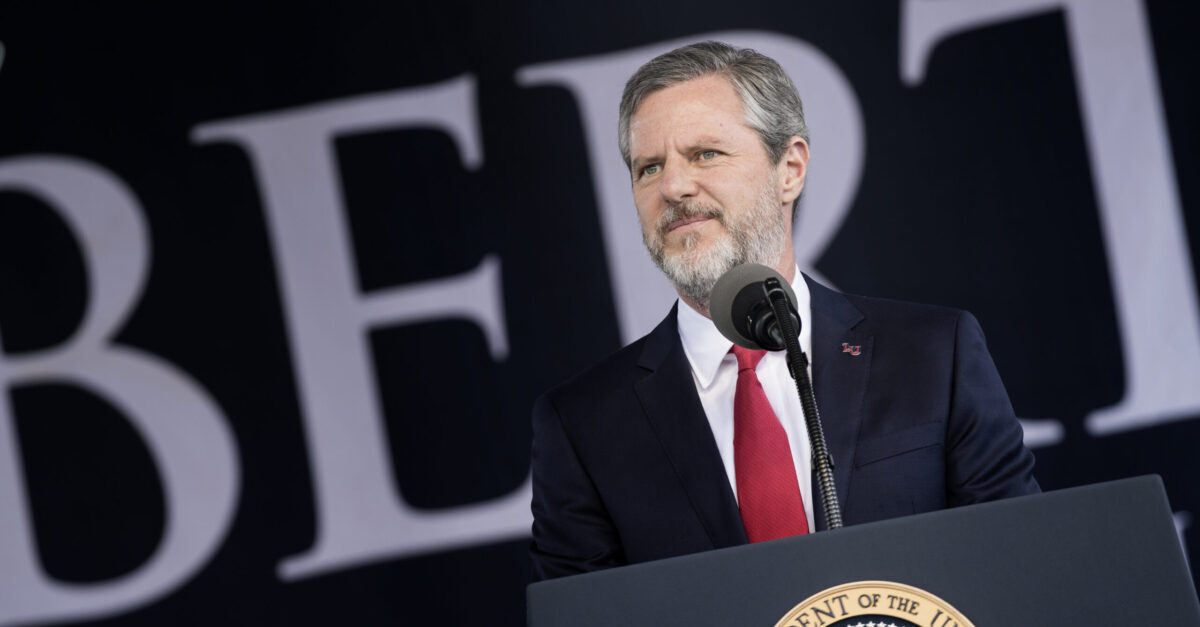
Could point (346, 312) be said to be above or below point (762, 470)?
above

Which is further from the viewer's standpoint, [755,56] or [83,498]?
[83,498]

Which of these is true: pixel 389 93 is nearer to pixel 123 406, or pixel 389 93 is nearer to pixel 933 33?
pixel 123 406

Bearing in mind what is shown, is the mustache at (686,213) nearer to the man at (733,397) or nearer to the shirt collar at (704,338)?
the man at (733,397)

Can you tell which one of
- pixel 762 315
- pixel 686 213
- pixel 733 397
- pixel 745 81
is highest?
pixel 745 81

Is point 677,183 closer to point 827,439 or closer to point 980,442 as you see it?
point 827,439

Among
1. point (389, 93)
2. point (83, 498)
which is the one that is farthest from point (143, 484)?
point (389, 93)

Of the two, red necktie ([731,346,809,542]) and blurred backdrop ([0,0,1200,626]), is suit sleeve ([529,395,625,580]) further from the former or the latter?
blurred backdrop ([0,0,1200,626])

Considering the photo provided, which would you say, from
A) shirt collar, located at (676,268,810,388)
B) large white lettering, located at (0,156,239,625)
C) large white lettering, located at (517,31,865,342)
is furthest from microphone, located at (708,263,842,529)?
large white lettering, located at (0,156,239,625)

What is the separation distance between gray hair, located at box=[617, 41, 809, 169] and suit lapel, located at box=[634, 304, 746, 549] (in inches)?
11.5

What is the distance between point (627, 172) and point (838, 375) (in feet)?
5.18

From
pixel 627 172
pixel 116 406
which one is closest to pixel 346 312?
pixel 116 406

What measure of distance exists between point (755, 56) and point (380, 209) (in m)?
1.60

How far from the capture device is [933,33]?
312 centimetres

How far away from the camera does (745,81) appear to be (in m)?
1.71
